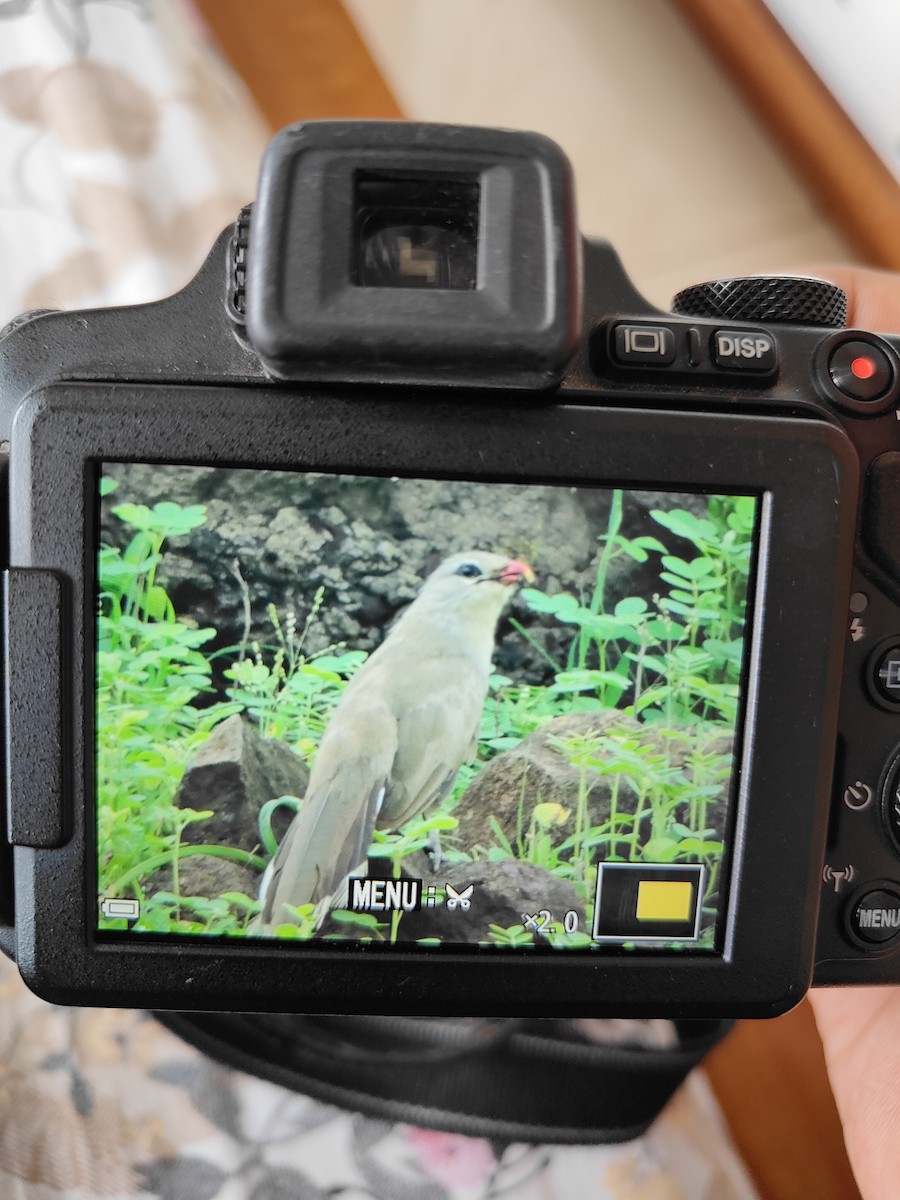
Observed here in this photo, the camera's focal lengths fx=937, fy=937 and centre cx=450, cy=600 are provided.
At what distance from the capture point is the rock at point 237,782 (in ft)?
1.17

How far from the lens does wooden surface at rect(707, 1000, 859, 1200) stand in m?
0.59

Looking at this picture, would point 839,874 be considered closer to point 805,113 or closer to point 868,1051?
point 868,1051

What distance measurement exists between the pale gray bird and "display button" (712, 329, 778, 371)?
0.36ft

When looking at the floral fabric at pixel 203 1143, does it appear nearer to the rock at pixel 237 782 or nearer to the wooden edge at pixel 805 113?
A: the rock at pixel 237 782

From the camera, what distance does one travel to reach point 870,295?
0.54m

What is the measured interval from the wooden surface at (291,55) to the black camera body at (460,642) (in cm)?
39

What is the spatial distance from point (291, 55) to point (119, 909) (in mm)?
590

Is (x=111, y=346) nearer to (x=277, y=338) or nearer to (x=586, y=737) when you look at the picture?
(x=277, y=338)

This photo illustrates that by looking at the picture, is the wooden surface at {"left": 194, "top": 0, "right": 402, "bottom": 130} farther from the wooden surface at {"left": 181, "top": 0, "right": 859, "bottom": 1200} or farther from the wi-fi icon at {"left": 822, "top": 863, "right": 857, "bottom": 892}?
the wi-fi icon at {"left": 822, "top": 863, "right": 857, "bottom": 892}

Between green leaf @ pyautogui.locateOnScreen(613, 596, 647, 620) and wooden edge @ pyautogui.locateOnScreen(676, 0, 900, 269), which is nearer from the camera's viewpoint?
green leaf @ pyautogui.locateOnScreen(613, 596, 647, 620)

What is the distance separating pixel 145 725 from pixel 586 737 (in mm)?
168

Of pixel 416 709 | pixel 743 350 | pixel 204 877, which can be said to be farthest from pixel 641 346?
pixel 204 877

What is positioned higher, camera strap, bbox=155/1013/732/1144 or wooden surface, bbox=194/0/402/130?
wooden surface, bbox=194/0/402/130

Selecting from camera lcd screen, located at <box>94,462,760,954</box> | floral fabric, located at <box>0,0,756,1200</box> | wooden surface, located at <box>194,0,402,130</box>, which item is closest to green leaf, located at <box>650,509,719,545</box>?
camera lcd screen, located at <box>94,462,760,954</box>
